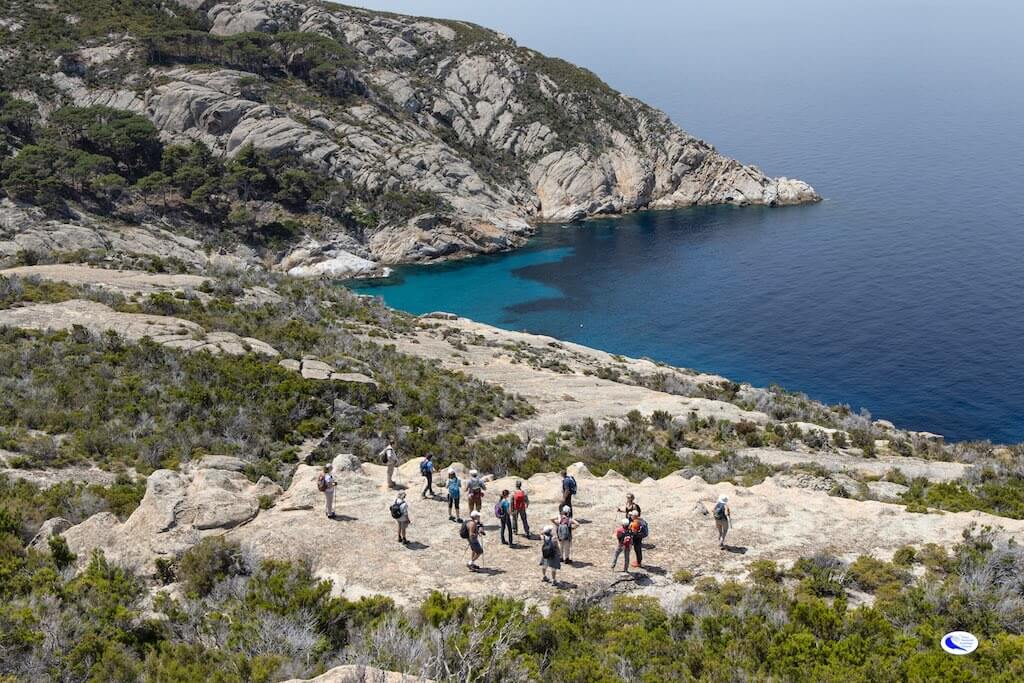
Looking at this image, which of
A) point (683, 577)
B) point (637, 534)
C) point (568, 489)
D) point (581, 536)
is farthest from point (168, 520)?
point (683, 577)

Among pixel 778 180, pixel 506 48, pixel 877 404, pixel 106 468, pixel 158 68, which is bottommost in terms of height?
pixel 877 404

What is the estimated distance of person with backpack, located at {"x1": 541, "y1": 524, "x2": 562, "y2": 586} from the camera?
55.9 ft

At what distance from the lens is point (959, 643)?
42.3 ft

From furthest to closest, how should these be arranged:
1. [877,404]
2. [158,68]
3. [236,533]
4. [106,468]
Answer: [158,68] → [877,404] → [106,468] → [236,533]

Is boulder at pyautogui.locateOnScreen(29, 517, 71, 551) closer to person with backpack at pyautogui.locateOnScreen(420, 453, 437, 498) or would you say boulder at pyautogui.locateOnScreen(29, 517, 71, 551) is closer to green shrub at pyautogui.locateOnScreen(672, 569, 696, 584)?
person with backpack at pyautogui.locateOnScreen(420, 453, 437, 498)

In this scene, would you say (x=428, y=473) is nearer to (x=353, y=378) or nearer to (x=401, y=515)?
(x=401, y=515)

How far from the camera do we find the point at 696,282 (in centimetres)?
8906

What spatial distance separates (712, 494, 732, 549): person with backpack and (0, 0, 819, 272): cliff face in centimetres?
8512

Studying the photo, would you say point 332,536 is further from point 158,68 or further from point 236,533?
point 158,68

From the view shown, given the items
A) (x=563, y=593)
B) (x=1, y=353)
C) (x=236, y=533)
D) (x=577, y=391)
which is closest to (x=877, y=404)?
(x=577, y=391)

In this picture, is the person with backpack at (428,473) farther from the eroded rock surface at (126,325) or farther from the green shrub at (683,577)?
the eroded rock surface at (126,325)

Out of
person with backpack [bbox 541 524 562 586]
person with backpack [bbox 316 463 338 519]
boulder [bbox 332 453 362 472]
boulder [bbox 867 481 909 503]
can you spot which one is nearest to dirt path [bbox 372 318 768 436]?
boulder [bbox 332 453 362 472]

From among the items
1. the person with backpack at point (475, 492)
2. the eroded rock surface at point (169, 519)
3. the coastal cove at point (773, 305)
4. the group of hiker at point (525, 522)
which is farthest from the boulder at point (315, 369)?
the coastal cove at point (773, 305)

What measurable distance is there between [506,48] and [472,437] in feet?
434
